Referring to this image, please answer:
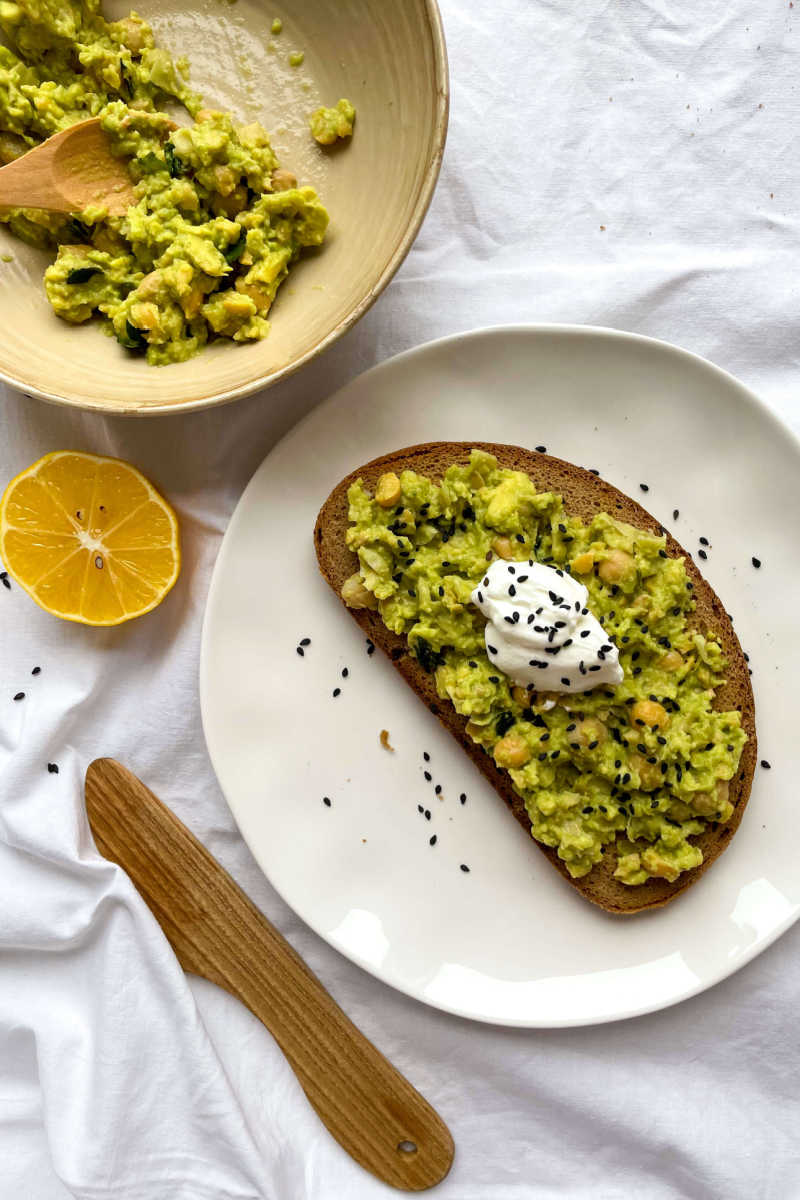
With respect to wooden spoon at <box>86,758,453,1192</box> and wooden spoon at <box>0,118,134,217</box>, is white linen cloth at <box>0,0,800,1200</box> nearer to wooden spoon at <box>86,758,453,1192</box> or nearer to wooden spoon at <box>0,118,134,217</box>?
wooden spoon at <box>86,758,453,1192</box>

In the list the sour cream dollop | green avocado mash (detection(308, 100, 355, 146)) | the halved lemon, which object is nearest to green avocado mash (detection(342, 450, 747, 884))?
the sour cream dollop

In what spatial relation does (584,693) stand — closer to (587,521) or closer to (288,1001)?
(587,521)

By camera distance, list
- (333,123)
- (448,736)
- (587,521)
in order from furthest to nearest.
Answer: (448,736)
(587,521)
(333,123)

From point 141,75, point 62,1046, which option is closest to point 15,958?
point 62,1046

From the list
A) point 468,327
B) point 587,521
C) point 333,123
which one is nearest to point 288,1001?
point 587,521

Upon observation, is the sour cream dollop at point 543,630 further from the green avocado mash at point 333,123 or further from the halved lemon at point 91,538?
the green avocado mash at point 333,123

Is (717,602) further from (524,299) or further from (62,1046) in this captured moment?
(62,1046)

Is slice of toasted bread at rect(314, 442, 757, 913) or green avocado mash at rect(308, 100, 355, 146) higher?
green avocado mash at rect(308, 100, 355, 146)
